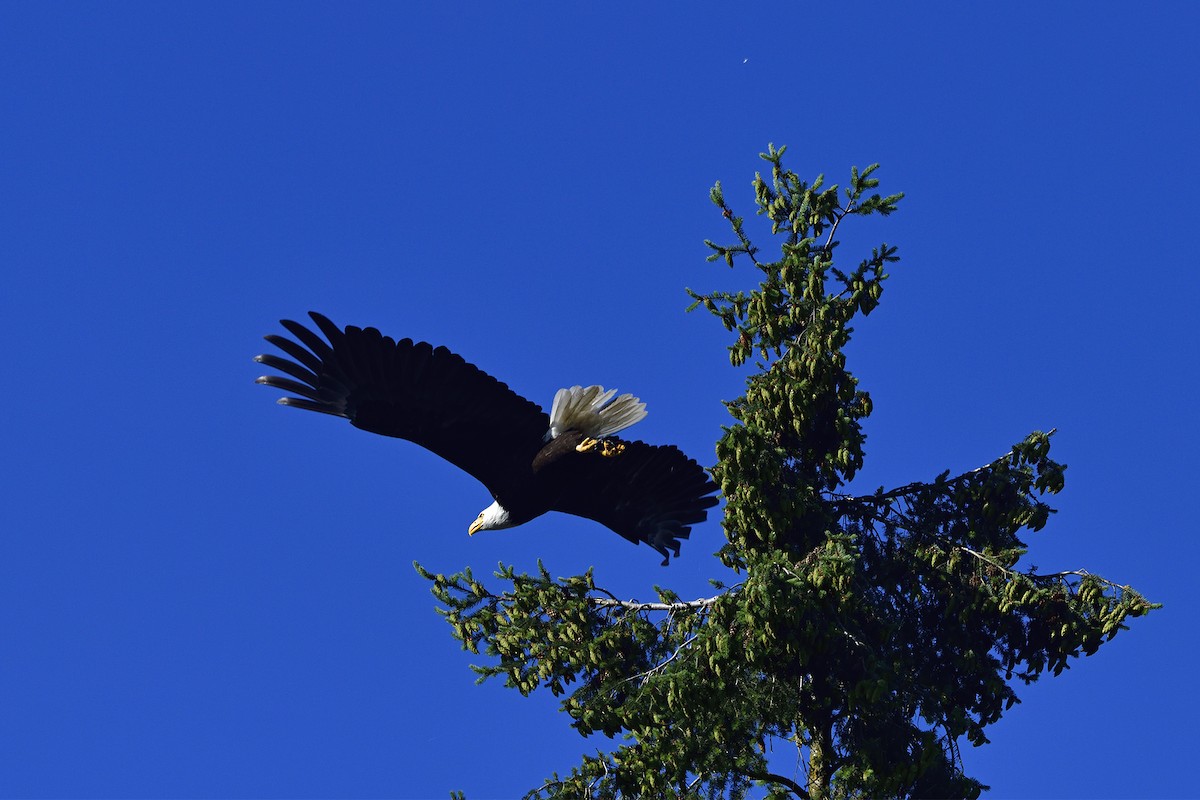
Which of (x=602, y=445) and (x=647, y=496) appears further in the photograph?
(x=647, y=496)

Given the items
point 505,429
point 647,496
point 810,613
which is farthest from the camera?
point 647,496

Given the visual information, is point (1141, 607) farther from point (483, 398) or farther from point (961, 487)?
point (483, 398)

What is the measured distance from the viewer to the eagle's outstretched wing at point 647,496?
13062mm

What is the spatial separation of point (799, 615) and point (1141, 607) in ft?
6.98

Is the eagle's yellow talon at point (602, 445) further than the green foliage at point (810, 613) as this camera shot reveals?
Yes

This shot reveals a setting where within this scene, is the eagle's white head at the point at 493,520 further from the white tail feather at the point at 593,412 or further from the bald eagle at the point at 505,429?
the white tail feather at the point at 593,412

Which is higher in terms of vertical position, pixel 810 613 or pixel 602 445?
pixel 602 445

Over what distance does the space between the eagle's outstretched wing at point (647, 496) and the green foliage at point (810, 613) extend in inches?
88.3

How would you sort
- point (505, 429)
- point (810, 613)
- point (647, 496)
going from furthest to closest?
point (647, 496) → point (505, 429) → point (810, 613)

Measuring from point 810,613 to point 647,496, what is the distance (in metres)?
4.03

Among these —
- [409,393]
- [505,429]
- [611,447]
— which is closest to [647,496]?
[611,447]

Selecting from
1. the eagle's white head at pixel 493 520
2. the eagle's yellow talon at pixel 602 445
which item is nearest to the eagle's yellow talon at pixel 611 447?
the eagle's yellow talon at pixel 602 445

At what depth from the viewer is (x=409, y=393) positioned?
39.6ft

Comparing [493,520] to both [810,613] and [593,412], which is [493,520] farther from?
[810,613]
